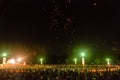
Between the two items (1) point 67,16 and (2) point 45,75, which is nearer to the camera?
(2) point 45,75

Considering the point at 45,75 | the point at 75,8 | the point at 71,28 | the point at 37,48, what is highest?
the point at 75,8

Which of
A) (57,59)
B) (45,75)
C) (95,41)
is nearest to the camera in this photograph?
(45,75)

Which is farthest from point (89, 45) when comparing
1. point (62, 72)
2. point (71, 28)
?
point (62, 72)

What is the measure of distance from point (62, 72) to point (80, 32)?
1754 cm

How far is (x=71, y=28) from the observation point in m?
29.3

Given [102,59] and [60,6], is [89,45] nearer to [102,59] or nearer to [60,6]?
[102,59]

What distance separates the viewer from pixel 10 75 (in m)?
11.4

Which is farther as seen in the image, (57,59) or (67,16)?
(67,16)

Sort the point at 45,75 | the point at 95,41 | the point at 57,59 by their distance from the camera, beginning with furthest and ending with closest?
the point at 95,41 → the point at 57,59 → the point at 45,75

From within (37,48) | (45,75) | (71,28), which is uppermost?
(71,28)

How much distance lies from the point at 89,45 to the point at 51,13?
16.5ft

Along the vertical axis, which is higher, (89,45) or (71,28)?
(71,28)

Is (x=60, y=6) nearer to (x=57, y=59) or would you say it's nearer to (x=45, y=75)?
(x=57, y=59)

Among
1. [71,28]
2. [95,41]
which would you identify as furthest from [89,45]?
[71,28]
